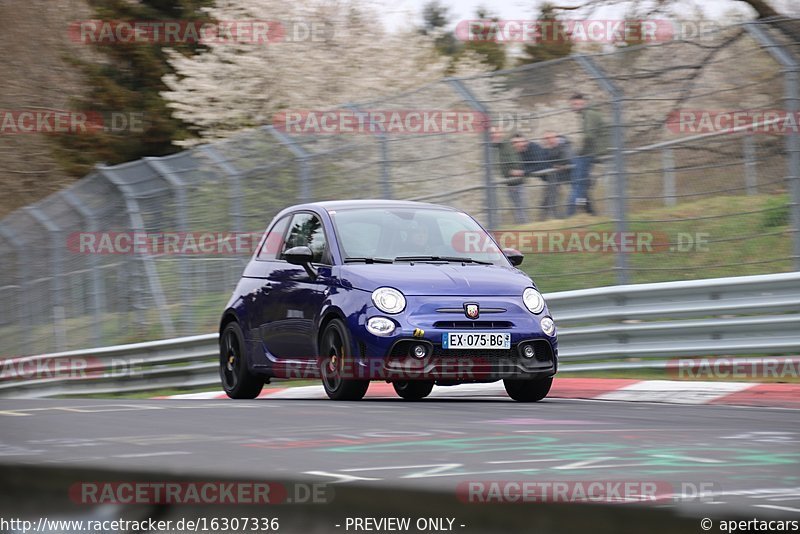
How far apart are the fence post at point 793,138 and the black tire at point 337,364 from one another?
4006 mm

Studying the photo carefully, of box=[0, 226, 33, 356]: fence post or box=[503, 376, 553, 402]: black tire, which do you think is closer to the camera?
box=[503, 376, 553, 402]: black tire

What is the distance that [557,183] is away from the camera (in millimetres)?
12812

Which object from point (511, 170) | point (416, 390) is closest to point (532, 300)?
point (416, 390)

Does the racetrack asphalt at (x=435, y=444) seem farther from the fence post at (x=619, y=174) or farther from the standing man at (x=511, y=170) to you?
the standing man at (x=511, y=170)

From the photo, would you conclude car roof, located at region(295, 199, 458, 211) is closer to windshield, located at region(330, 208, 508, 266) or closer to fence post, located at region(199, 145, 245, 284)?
windshield, located at region(330, 208, 508, 266)

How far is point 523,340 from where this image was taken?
9664 millimetres

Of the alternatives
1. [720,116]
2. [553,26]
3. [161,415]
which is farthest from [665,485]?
[553,26]

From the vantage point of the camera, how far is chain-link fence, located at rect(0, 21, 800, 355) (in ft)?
38.8

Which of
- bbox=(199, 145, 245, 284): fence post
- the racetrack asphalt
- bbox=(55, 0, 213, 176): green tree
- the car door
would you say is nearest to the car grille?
the racetrack asphalt

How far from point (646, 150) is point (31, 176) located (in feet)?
102

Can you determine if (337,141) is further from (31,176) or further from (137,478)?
(31,176)

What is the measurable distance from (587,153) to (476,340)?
3825mm

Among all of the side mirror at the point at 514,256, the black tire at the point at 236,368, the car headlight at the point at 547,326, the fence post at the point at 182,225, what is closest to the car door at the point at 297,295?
the black tire at the point at 236,368

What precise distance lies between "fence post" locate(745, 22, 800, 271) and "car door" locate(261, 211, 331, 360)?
154 inches
